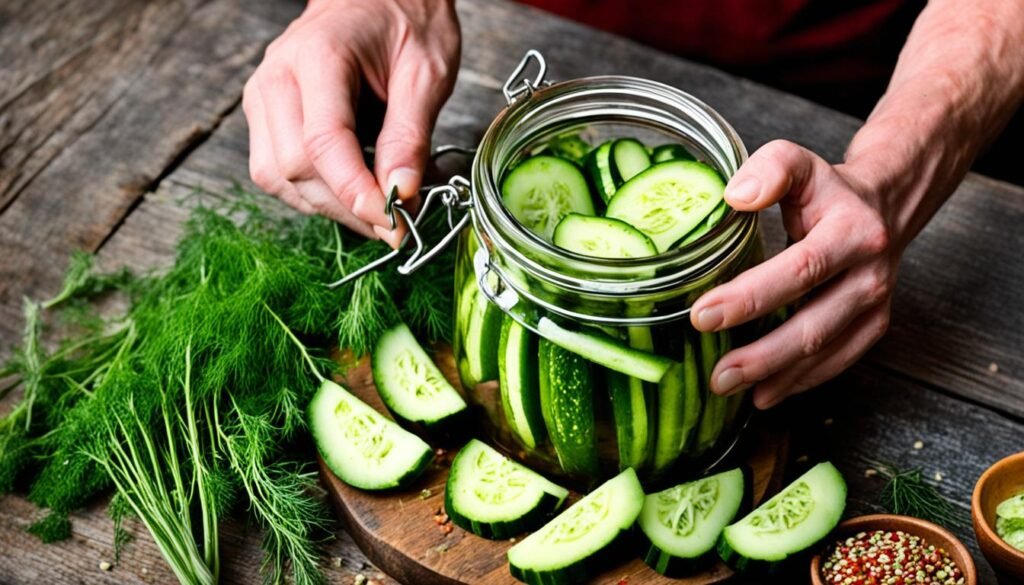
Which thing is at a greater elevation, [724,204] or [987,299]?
[724,204]

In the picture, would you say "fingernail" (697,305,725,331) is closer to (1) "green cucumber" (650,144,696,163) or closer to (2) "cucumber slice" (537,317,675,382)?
(2) "cucumber slice" (537,317,675,382)

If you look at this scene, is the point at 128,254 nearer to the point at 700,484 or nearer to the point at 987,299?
the point at 700,484

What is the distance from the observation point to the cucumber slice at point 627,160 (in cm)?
158

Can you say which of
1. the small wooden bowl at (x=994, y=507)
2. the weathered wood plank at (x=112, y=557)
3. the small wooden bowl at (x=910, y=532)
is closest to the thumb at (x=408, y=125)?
the weathered wood plank at (x=112, y=557)

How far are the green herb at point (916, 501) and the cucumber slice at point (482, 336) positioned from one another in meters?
0.63

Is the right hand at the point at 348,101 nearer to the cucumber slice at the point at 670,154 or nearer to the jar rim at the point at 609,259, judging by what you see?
the jar rim at the point at 609,259

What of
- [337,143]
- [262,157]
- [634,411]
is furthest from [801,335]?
[262,157]

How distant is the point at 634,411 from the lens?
150cm

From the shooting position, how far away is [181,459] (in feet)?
5.80

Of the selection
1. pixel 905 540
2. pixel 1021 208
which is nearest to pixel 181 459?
pixel 905 540

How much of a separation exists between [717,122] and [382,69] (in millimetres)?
610

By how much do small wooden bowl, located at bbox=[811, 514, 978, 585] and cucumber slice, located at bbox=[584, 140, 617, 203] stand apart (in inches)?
22.1

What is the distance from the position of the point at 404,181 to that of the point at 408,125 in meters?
0.14

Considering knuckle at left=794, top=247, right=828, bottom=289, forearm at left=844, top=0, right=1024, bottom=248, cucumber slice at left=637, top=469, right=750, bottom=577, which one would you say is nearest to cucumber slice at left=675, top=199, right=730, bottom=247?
knuckle at left=794, top=247, right=828, bottom=289
